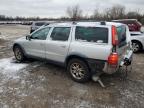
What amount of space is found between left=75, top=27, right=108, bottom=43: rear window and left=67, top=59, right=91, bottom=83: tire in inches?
26.3

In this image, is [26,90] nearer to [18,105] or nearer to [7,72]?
[18,105]

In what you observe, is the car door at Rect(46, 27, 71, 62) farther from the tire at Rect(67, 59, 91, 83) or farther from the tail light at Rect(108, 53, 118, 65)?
the tail light at Rect(108, 53, 118, 65)

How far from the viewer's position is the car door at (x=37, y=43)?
21.7ft

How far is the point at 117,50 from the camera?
5.00 meters

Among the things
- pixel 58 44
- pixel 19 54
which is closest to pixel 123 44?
pixel 58 44

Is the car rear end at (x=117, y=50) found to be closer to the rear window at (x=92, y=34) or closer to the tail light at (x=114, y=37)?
the tail light at (x=114, y=37)

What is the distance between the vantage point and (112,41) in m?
4.88

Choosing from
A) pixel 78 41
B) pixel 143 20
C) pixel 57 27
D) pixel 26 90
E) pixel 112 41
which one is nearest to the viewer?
pixel 112 41

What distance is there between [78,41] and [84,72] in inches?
35.2

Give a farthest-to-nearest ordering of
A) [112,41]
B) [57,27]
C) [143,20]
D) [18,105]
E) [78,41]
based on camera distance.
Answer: [143,20]
[57,27]
[78,41]
[112,41]
[18,105]

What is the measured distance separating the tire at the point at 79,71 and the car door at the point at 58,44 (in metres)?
0.38

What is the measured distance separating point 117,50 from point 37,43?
118 inches

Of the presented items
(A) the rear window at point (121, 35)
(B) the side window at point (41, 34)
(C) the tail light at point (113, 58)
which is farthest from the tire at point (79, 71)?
(B) the side window at point (41, 34)

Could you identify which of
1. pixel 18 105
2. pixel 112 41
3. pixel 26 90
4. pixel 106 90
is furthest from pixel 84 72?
pixel 18 105
